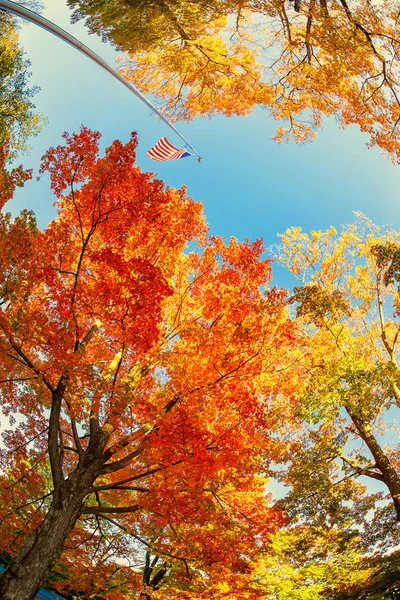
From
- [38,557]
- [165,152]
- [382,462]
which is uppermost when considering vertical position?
[165,152]

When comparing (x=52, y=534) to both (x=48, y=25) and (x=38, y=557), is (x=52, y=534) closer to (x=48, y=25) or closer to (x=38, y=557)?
(x=38, y=557)

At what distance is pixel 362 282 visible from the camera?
14086mm

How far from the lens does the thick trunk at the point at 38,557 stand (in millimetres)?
6211

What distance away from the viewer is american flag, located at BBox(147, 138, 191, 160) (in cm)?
1242

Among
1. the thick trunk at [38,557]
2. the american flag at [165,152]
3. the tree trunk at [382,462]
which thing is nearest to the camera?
the thick trunk at [38,557]

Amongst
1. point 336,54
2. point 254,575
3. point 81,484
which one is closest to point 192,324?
point 81,484

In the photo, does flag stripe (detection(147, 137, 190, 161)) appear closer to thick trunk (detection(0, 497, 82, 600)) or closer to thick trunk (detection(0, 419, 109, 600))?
thick trunk (detection(0, 419, 109, 600))

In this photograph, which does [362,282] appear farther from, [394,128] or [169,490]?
[169,490]

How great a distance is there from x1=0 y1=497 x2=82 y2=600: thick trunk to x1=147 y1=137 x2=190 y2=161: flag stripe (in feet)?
31.0

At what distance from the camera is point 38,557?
6496 mm

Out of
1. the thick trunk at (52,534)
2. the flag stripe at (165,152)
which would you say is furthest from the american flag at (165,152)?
the thick trunk at (52,534)

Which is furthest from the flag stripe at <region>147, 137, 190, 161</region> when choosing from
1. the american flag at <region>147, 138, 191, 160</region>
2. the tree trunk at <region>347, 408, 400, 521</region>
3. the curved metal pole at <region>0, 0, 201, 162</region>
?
the tree trunk at <region>347, 408, 400, 521</region>

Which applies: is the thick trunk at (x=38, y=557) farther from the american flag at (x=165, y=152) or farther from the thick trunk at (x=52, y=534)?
the american flag at (x=165, y=152)

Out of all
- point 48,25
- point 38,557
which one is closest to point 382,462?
point 38,557
